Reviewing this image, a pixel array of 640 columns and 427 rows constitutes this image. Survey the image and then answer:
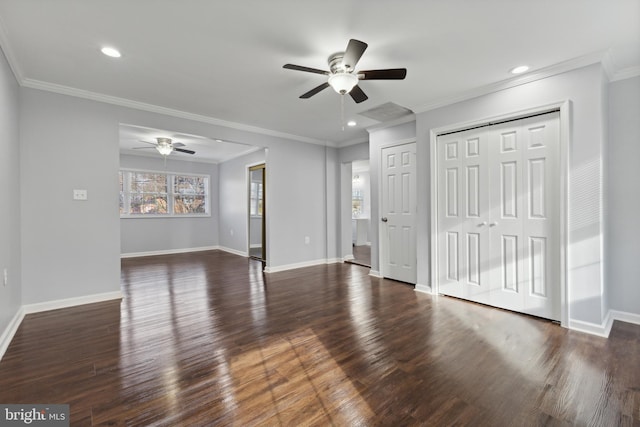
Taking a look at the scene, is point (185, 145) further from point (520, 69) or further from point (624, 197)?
point (624, 197)

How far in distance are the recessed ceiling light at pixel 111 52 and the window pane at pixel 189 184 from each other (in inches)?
217

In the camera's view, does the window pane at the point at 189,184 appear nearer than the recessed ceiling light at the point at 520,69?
No

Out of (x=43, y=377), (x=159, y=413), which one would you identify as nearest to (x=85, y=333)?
(x=43, y=377)

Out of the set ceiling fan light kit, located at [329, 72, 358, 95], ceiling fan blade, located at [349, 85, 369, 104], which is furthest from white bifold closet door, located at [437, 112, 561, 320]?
ceiling fan light kit, located at [329, 72, 358, 95]

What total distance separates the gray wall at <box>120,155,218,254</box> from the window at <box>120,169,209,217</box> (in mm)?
150

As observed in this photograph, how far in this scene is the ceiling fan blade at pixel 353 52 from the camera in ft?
6.64

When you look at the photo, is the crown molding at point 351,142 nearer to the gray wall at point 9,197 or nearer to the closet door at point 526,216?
the closet door at point 526,216

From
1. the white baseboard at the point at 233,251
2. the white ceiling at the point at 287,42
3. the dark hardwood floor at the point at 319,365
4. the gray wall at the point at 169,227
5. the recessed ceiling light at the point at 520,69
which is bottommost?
the dark hardwood floor at the point at 319,365

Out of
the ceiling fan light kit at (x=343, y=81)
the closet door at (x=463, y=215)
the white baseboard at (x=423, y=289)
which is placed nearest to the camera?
the ceiling fan light kit at (x=343, y=81)

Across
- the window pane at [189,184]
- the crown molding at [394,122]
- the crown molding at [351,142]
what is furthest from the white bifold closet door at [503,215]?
the window pane at [189,184]

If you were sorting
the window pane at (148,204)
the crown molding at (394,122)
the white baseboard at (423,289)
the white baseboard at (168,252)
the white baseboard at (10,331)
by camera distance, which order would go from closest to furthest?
the white baseboard at (10,331) < the white baseboard at (423,289) < the crown molding at (394,122) < the white baseboard at (168,252) < the window pane at (148,204)

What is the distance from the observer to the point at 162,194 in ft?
24.7

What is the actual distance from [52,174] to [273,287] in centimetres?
302

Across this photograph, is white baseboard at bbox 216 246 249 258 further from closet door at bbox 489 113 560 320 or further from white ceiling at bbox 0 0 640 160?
closet door at bbox 489 113 560 320
